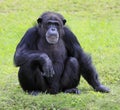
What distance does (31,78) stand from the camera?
7.88 meters

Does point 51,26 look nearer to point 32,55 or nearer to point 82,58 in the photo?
point 32,55

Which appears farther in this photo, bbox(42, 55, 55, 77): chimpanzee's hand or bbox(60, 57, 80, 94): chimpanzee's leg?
bbox(60, 57, 80, 94): chimpanzee's leg

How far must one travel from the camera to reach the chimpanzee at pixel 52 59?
7.84 metres

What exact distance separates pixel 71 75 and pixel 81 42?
5.39m

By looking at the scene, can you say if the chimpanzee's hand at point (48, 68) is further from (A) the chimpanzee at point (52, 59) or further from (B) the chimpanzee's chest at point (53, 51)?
(B) the chimpanzee's chest at point (53, 51)

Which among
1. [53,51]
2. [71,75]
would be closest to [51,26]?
[53,51]

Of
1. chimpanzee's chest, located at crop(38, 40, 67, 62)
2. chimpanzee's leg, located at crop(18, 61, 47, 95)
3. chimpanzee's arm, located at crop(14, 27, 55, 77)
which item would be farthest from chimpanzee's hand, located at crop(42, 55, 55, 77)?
chimpanzee's chest, located at crop(38, 40, 67, 62)

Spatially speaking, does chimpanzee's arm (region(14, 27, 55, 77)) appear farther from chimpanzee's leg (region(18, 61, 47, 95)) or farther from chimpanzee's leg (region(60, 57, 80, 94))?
chimpanzee's leg (region(60, 57, 80, 94))

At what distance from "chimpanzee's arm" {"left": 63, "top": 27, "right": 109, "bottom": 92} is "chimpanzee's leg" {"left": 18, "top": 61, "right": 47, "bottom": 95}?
2.40 ft

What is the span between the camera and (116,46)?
12984 mm

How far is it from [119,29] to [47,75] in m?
7.98

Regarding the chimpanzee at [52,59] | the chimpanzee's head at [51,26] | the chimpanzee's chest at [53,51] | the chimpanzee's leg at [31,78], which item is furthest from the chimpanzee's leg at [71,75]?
the chimpanzee's head at [51,26]

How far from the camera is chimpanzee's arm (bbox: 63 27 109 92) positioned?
8.30 m

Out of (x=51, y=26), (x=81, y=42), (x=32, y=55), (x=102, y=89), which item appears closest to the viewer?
(x=32, y=55)
